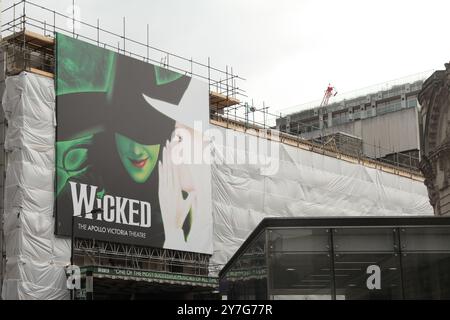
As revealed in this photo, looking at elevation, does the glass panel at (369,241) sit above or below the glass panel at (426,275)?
above

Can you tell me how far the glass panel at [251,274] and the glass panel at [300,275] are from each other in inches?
13.0

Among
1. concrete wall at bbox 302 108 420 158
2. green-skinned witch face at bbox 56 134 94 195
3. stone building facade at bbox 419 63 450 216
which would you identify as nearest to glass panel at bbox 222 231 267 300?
stone building facade at bbox 419 63 450 216

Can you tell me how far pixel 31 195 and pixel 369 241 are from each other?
94.9ft

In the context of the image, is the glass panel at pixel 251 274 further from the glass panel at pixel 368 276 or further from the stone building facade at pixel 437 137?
the stone building facade at pixel 437 137

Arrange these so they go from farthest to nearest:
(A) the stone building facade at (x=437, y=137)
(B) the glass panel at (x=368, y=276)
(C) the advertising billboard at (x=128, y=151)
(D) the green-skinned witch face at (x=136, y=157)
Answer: (D) the green-skinned witch face at (x=136, y=157) < (C) the advertising billboard at (x=128, y=151) < (A) the stone building facade at (x=437, y=137) < (B) the glass panel at (x=368, y=276)

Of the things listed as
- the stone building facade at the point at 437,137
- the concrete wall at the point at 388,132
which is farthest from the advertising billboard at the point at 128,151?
the concrete wall at the point at 388,132

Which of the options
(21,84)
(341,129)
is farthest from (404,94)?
(21,84)

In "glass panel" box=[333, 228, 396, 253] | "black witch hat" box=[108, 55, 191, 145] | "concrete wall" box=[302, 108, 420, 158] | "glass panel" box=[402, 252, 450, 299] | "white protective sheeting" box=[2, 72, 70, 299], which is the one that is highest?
"concrete wall" box=[302, 108, 420, 158]

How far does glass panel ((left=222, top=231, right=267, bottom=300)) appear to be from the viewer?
20.6m

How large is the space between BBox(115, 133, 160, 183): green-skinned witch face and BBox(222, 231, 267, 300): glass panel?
80.7 feet

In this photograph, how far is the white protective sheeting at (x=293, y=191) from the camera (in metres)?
55.5

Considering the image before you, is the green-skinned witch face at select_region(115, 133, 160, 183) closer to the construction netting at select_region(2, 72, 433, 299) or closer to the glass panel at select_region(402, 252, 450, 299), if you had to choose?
the construction netting at select_region(2, 72, 433, 299)
